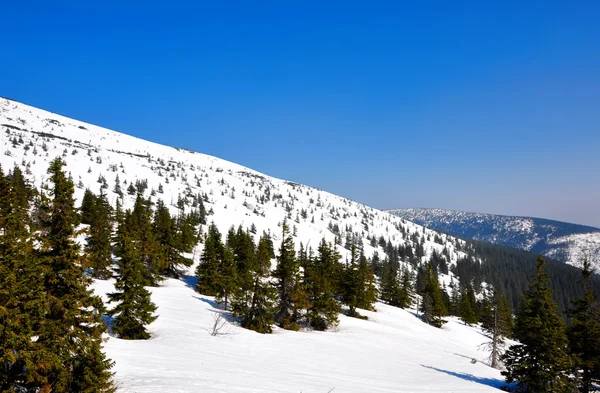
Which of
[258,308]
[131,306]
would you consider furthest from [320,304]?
[131,306]

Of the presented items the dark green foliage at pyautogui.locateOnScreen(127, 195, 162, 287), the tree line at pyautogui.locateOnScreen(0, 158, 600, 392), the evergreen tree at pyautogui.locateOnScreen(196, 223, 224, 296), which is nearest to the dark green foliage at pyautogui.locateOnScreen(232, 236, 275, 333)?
the tree line at pyautogui.locateOnScreen(0, 158, 600, 392)

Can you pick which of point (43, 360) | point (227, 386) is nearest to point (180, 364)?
point (227, 386)

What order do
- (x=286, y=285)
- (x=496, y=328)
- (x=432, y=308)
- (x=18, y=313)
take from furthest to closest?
(x=432, y=308)
(x=286, y=285)
(x=496, y=328)
(x=18, y=313)

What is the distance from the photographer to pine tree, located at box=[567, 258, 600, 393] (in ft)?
82.1

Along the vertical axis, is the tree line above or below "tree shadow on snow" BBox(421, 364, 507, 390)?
above

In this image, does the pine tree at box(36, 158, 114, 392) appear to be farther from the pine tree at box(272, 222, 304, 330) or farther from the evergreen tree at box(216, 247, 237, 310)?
the evergreen tree at box(216, 247, 237, 310)

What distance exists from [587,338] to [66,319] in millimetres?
33039

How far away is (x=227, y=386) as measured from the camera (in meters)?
15.4

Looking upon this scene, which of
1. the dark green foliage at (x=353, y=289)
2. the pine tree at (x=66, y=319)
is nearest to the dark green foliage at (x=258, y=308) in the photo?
the dark green foliage at (x=353, y=289)

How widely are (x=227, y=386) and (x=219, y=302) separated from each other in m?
29.1

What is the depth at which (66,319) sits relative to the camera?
1366 centimetres

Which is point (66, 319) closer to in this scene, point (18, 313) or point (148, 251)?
point (18, 313)

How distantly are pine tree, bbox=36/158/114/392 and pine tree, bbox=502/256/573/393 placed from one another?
25840mm

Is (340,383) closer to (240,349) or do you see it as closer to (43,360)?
(240,349)
